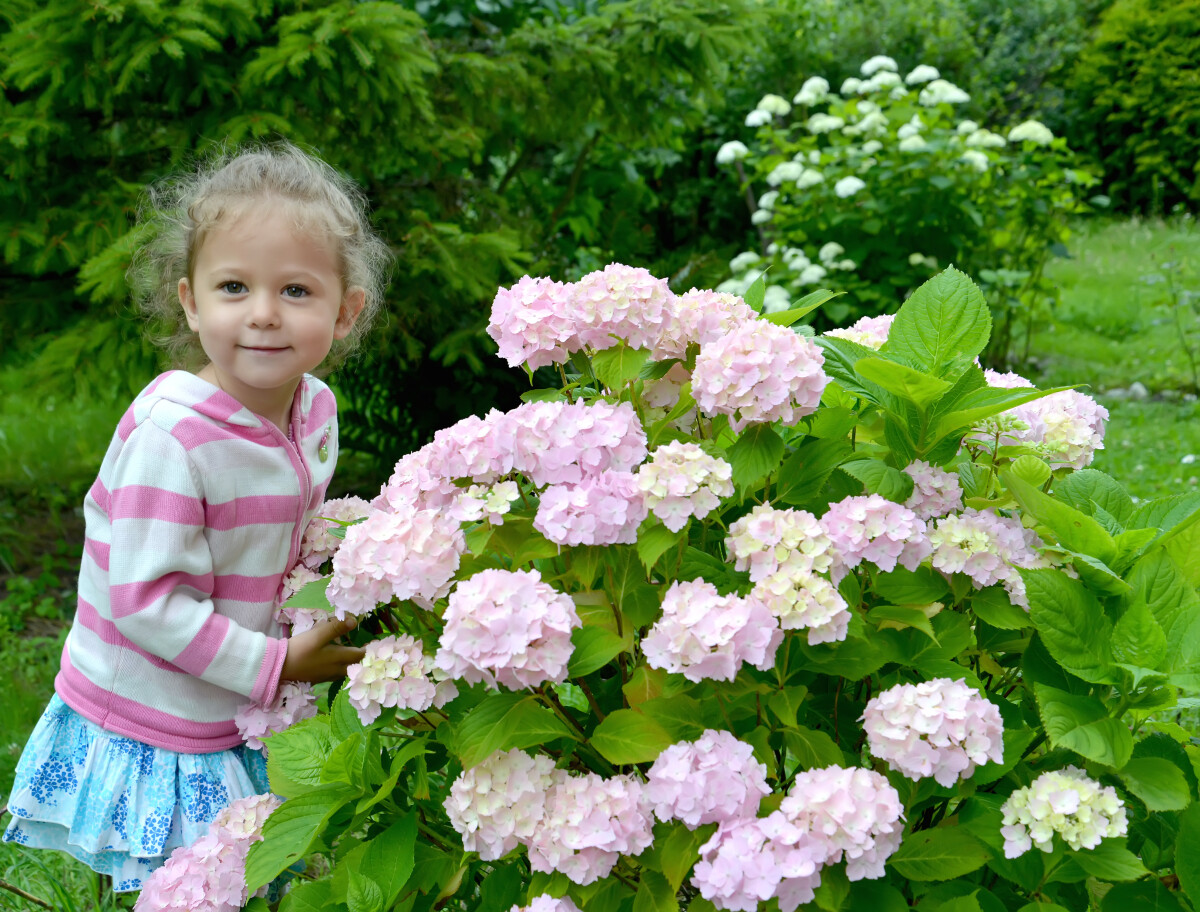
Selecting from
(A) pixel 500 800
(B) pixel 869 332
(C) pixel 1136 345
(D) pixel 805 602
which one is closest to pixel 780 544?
(D) pixel 805 602

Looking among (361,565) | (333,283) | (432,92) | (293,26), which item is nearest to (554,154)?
(432,92)

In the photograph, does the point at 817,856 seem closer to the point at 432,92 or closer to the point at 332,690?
the point at 332,690

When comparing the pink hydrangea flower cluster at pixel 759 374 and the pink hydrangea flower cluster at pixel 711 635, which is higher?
the pink hydrangea flower cluster at pixel 759 374

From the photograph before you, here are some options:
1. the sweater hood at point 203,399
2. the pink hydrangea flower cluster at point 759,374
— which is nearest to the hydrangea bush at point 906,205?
the sweater hood at point 203,399

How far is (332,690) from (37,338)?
8.15ft

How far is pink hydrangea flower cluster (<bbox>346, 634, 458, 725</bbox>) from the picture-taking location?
132cm

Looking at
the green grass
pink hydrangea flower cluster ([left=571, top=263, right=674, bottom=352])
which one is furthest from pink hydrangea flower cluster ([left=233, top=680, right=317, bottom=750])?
the green grass

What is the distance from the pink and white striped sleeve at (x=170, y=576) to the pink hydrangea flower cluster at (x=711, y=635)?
0.83 m

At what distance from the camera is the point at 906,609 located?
130cm

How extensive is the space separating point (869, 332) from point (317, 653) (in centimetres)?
104

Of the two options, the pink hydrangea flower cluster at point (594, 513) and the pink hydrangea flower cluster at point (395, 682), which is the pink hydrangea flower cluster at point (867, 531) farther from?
the pink hydrangea flower cluster at point (395, 682)

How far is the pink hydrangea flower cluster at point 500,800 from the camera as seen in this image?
1.22 m

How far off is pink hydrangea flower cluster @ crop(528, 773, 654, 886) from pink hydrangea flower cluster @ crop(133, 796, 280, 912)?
560mm

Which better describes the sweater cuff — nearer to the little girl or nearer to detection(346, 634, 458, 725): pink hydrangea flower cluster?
the little girl
